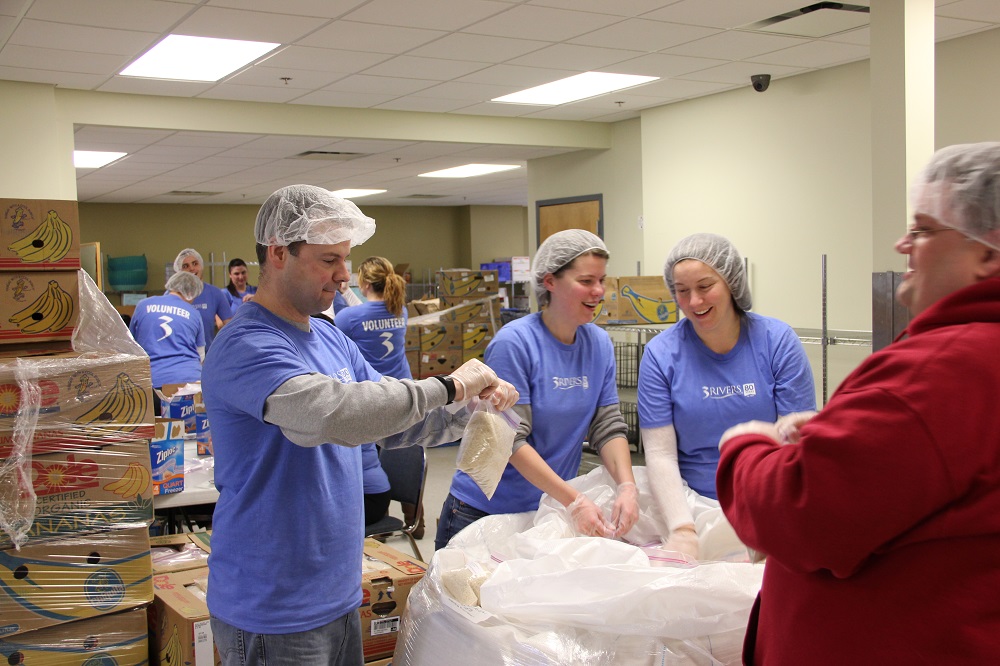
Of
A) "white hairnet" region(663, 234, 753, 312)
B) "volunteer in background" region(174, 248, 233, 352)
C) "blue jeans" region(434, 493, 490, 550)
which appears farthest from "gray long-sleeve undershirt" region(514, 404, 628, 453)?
"volunteer in background" region(174, 248, 233, 352)

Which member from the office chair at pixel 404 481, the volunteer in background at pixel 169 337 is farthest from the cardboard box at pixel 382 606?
the volunteer in background at pixel 169 337

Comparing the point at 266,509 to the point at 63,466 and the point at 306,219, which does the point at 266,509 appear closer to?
the point at 306,219

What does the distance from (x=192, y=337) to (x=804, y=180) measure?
14.2ft

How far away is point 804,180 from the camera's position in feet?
19.4

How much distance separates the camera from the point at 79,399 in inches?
87.6

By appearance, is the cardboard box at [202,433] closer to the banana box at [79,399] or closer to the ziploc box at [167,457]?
the ziploc box at [167,457]

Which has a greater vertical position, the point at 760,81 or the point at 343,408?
the point at 760,81

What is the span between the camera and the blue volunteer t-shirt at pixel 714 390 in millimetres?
2100

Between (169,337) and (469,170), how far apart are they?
535cm

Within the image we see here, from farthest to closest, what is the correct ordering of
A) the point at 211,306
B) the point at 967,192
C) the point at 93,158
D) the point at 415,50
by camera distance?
the point at 93,158
the point at 211,306
the point at 415,50
the point at 967,192

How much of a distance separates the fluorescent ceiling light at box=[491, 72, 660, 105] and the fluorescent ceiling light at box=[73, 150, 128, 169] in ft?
12.2

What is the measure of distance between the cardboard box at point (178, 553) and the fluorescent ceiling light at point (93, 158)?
18.3 ft

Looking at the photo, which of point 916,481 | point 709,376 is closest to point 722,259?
point 709,376

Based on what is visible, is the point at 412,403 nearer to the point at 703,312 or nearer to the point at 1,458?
the point at 703,312
